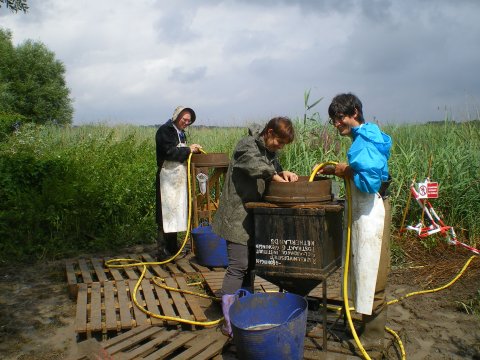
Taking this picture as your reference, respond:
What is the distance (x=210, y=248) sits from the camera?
5.33 meters

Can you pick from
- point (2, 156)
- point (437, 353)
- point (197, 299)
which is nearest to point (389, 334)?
point (437, 353)

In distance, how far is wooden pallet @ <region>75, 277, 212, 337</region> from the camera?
12.6 feet

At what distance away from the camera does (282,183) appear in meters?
3.03

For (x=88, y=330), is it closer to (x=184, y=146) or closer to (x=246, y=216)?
(x=246, y=216)

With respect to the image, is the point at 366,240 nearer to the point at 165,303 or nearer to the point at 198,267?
the point at 165,303

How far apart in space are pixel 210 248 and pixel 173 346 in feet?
6.39

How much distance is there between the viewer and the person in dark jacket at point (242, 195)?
3367mm

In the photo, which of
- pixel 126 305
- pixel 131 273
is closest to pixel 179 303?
pixel 126 305

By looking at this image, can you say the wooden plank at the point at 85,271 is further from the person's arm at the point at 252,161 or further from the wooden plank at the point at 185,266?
the person's arm at the point at 252,161

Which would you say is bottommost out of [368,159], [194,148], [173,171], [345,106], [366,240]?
[366,240]

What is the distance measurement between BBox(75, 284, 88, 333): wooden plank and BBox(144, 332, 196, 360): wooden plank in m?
0.72

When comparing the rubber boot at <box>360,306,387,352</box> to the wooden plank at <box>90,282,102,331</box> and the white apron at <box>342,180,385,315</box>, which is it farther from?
the wooden plank at <box>90,282,102,331</box>

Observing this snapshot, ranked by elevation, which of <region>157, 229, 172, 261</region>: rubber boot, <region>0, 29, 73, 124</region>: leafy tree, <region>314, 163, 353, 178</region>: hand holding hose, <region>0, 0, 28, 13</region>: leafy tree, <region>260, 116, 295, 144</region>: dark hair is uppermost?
<region>0, 29, 73, 124</region>: leafy tree

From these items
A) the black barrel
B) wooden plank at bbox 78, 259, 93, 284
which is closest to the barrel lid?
wooden plank at bbox 78, 259, 93, 284
